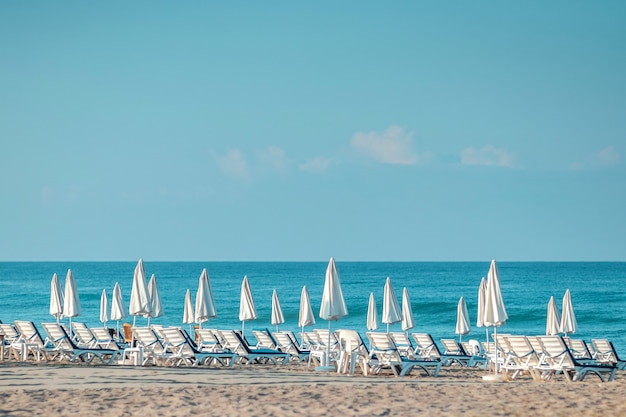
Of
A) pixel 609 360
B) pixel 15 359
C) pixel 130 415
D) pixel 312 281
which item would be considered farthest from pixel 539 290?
pixel 130 415

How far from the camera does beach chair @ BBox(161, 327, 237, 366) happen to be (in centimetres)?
1656

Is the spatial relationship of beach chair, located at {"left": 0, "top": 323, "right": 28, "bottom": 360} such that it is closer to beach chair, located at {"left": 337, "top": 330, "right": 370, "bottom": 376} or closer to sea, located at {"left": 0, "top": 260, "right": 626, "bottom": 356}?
beach chair, located at {"left": 337, "top": 330, "right": 370, "bottom": 376}

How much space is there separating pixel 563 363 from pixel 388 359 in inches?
110

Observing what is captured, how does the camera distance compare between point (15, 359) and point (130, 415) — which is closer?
point (130, 415)

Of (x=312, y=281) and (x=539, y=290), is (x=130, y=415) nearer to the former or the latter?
(x=539, y=290)

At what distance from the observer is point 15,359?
17844 mm

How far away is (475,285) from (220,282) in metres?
22.5

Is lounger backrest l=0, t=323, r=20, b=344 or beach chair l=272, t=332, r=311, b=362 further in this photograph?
beach chair l=272, t=332, r=311, b=362

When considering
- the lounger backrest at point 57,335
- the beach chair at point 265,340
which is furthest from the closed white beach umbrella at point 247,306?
the lounger backrest at point 57,335

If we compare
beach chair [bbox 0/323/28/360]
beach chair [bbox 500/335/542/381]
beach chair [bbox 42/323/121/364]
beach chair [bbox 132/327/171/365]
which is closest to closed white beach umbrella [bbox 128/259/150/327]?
beach chair [bbox 132/327/171/365]

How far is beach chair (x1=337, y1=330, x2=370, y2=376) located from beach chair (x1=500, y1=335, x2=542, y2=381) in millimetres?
2328

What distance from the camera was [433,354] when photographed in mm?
18828

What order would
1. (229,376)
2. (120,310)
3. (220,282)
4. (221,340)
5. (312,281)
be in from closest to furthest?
(229,376) → (221,340) → (120,310) → (220,282) → (312,281)

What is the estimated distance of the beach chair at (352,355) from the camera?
15.7 m
